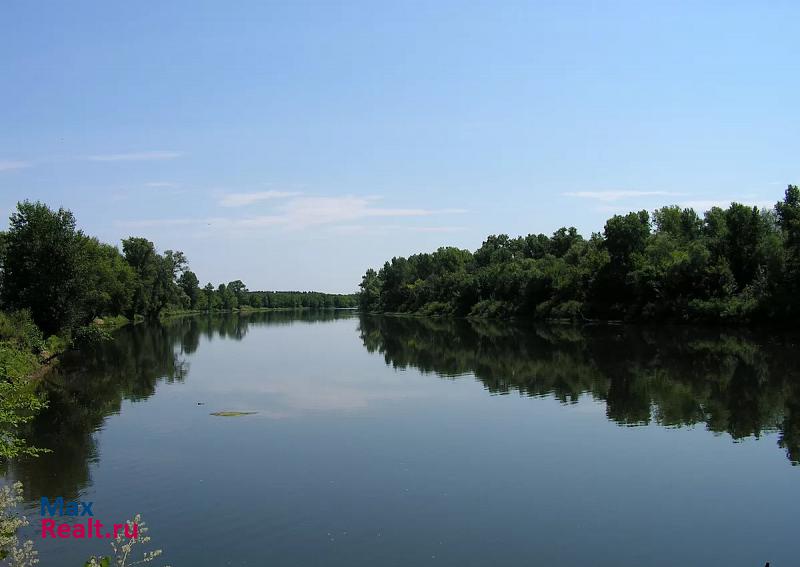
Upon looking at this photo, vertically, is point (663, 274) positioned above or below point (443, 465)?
above

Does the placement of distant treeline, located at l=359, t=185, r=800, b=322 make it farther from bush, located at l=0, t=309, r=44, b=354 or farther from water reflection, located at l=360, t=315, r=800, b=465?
bush, located at l=0, t=309, r=44, b=354

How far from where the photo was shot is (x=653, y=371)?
29.9 metres

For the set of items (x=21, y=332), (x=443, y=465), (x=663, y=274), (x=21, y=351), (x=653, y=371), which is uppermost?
(x=663, y=274)

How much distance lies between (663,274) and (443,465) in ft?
183

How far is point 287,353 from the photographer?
46.7m

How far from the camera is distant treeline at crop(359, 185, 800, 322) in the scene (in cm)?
5253

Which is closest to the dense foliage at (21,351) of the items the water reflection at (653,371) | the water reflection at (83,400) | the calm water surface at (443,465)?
the water reflection at (83,400)

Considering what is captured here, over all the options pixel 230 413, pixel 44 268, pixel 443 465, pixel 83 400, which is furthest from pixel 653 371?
pixel 44 268

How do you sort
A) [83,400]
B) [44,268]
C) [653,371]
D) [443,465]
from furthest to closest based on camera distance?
[44,268], [653,371], [83,400], [443,465]

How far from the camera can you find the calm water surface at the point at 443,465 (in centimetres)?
1073

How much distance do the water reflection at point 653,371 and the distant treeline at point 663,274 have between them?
611 centimetres

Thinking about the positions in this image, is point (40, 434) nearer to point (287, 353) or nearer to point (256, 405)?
point (256, 405)

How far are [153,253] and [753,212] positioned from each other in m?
83.0

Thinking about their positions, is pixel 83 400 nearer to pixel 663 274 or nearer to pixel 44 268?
pixel 44 268
